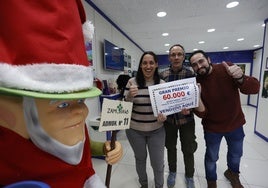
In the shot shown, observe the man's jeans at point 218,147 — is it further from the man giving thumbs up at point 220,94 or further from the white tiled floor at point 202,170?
the white tiled floor at point 202,170

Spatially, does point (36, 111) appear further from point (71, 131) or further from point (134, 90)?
point (134, 90)

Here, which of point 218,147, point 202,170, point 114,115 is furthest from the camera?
point 202,170

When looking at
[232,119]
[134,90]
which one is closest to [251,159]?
[232,119]

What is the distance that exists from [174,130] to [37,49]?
1.54m

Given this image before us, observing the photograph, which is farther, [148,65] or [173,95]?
[148,65]

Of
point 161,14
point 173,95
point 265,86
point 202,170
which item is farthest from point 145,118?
point 265,86

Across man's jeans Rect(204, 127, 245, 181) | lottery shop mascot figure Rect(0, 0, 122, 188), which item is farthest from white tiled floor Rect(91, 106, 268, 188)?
lottery shop mascot figure Rect(0, 0, 122, 188)

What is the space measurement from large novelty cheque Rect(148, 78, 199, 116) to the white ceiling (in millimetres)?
1776

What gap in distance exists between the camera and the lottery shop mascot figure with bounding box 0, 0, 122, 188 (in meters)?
0.37

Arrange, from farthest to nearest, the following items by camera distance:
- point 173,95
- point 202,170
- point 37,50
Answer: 1. point 202,170
2. point 173,95
3. point 37,50

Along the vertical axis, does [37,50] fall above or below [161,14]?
below

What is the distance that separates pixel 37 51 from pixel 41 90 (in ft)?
0.31

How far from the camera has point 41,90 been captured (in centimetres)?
38

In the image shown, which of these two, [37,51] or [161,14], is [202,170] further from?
[161,14]
